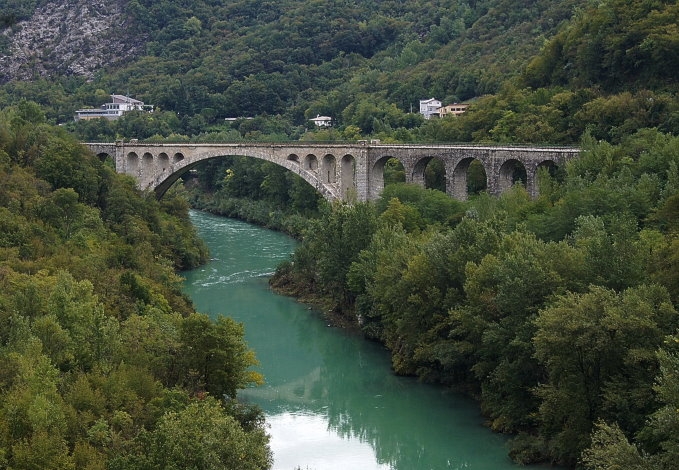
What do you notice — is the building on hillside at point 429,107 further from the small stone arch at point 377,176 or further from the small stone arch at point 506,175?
the small stone arch at point 506,175

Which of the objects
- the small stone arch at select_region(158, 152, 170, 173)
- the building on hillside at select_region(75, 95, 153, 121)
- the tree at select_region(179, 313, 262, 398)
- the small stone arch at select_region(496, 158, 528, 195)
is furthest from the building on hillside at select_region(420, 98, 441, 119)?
the tree at select_region(179, 313, 262, 398)

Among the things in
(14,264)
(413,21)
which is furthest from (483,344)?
(413,21)

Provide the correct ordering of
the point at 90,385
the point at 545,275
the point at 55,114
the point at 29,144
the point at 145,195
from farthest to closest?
the point at 55,114 < the point at 145,195 < the point at 29,144 < the point at 545,275 < the point at 90,385

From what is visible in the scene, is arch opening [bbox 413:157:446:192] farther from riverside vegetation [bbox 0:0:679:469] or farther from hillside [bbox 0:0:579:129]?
hillside [bbox 0:0:579:129]

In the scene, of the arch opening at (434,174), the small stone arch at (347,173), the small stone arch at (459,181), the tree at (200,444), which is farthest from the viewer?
the small stone arch at (347,173)

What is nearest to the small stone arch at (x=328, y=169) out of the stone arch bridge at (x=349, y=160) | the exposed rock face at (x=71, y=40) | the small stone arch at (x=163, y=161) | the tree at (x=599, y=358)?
the stone arch bridge at (x=349, y=160)

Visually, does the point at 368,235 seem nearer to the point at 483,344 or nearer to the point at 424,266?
the point at 424,266
